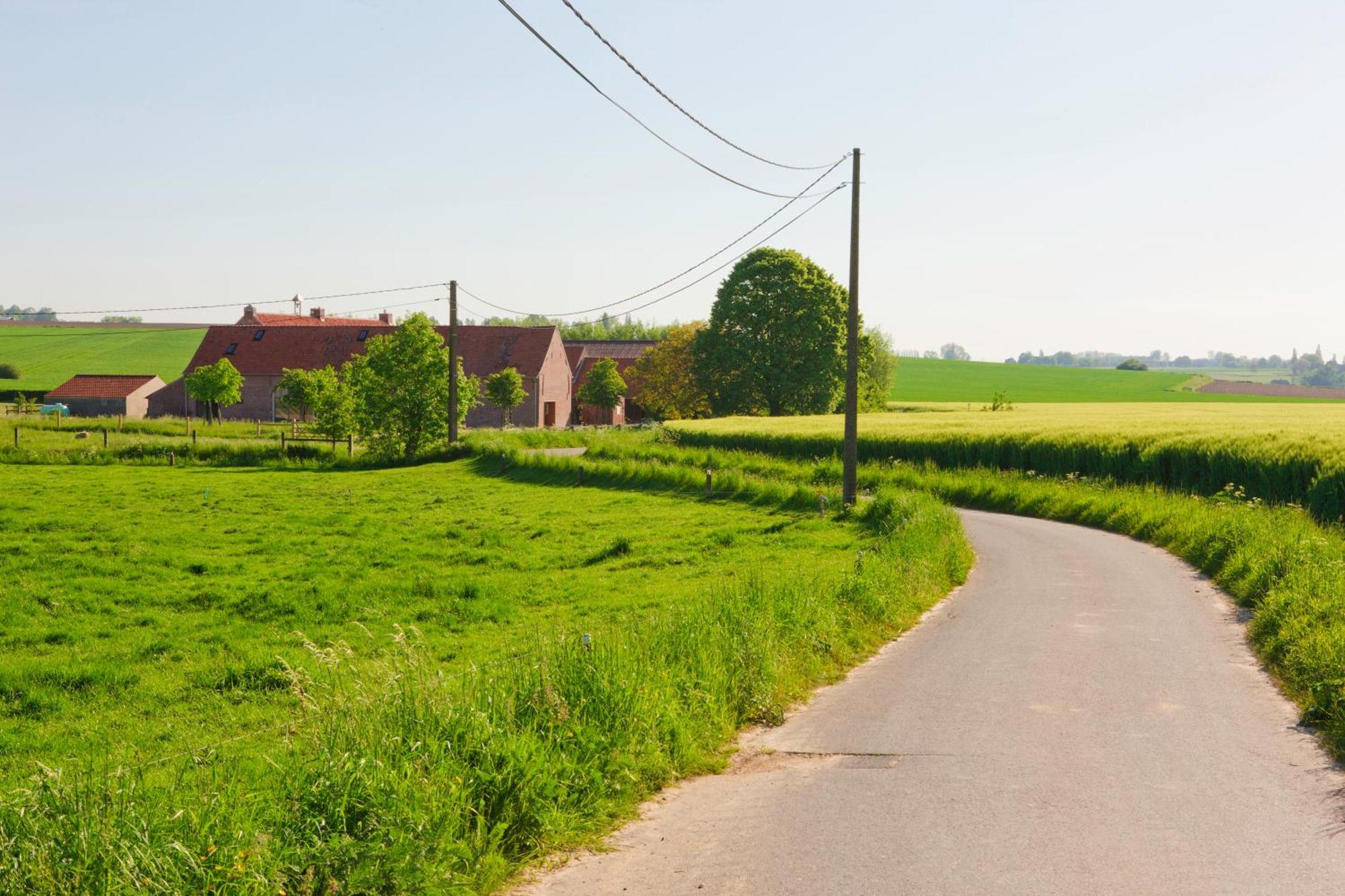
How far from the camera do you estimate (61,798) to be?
5.07 metres

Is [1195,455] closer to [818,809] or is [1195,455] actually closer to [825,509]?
[825,509]

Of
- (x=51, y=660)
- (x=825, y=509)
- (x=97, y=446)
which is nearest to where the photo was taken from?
(x=51, y=660)

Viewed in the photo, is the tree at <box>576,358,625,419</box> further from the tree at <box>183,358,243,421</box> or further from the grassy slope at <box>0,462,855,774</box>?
the grassy slope at <box>0,462,855,774</box>

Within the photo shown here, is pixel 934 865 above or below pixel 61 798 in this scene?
below

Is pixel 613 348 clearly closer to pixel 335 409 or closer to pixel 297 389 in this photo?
pixel 297 389

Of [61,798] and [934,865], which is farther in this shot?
[934,865]

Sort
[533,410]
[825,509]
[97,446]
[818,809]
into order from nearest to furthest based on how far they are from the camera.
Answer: [818,809] < [825,509] < [97,446] < [533,410]

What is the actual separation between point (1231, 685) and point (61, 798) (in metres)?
10.2

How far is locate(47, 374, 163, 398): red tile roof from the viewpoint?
284ft

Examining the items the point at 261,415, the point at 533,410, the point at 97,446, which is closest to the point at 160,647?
the point at 97,446

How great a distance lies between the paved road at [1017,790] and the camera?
232 inches

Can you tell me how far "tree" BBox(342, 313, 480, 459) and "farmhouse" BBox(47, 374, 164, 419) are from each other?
47.7 meters

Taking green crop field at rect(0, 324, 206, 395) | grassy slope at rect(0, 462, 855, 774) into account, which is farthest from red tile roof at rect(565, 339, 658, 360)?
grassy slope at rect(0, 462, 855, 774)

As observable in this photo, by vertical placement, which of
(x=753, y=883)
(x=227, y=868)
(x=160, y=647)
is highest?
(x=227, y=868)
